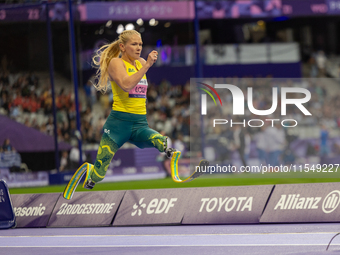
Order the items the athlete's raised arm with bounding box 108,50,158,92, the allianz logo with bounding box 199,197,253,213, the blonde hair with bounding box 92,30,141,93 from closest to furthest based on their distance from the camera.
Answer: the athlete's raised arm with bounding box 108,50,158,92, the blonde hair with bounding box 92,30,141,93, the allianz logo with bounding box 199,197,253,213

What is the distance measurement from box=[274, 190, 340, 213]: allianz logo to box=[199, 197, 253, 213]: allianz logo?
422 mm

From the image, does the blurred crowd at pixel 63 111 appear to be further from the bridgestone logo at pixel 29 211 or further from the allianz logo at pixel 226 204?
the allianz logo at pixel 226 204

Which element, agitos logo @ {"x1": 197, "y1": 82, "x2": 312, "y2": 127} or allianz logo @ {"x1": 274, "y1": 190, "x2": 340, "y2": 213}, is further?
agitos logo @ {"x1": 197, "y1": 82, "x2": 312, "y2": 127}

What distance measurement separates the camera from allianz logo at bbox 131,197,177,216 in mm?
9078

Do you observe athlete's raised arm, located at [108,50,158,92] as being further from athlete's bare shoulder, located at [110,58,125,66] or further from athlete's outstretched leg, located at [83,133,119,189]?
athlete's outstretched leg, located at [83,133,119,189]

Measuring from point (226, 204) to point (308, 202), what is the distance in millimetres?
1174

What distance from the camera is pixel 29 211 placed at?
387 inches

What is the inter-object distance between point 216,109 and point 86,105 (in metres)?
6.06

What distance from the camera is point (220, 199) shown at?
8.86 metres

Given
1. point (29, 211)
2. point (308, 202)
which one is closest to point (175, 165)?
point (308, 202)

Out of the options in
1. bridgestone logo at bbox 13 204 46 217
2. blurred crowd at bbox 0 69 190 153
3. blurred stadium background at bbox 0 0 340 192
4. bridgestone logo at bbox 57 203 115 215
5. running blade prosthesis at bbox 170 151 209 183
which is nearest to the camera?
running blade prosthesis at bbox 170 151 209 183

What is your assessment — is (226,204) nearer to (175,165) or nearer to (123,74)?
(175,165)

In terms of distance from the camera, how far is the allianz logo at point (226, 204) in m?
8.72

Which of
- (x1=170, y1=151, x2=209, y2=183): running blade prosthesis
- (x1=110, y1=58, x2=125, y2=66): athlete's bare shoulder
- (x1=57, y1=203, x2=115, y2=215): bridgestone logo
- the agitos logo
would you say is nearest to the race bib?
(x1=110, y1=58, x2=125, y2=66): athlete's bare shoulder
